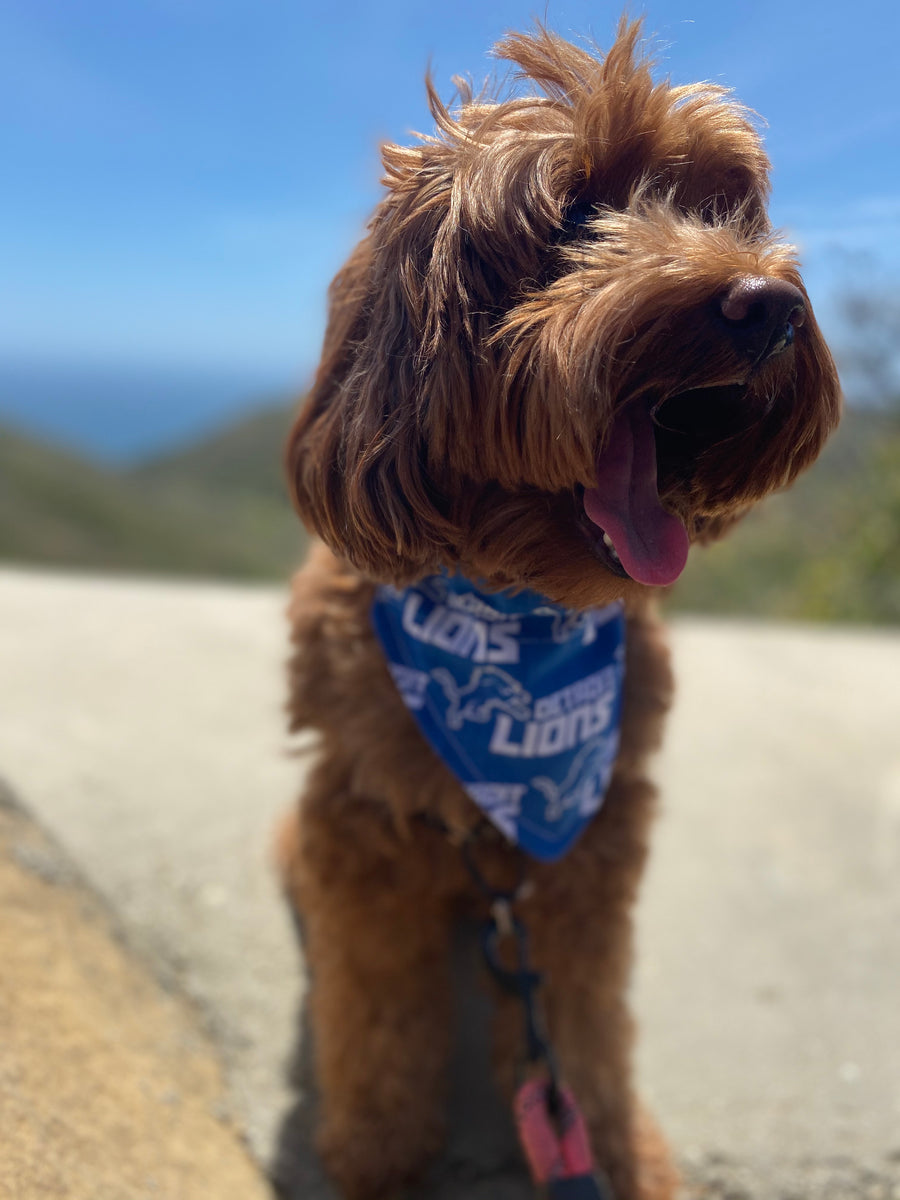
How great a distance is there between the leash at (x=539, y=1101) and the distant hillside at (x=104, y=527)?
133ft

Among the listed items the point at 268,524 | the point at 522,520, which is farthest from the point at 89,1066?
the point at 268,524

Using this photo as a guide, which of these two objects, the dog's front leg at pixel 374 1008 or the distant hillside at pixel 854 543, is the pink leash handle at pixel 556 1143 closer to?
the dog's front leg at pixel 374 1008

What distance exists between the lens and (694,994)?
102 inches

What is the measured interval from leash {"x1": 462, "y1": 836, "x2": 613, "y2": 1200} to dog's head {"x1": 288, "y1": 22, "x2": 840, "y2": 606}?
0.79 metres

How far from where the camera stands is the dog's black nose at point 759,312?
1.25 meters

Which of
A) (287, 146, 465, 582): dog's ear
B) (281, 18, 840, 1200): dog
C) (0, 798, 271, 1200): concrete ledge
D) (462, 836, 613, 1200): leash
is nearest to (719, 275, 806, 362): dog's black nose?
(281, 18, 840, 1200): dog

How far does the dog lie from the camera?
1.38m

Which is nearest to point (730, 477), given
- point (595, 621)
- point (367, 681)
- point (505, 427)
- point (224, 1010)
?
point (505, 427)

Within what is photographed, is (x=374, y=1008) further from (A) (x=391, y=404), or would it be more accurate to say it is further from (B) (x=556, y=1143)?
(A) (x=391, y=404)

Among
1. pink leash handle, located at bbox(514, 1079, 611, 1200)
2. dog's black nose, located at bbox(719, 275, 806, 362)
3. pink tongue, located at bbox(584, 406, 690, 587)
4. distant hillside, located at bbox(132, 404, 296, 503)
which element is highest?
distant hillside, located at bbox(132, 404, 296, 503)

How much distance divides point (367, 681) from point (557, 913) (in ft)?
2.19

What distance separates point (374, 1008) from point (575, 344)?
1.55m

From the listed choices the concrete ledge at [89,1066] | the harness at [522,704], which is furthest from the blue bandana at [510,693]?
the concrete ledge at [89,1066]

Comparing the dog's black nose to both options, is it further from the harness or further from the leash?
the leash
